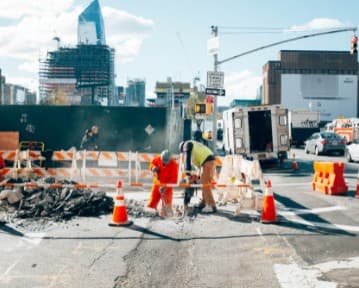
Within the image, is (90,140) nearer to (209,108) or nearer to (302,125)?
(209,108)

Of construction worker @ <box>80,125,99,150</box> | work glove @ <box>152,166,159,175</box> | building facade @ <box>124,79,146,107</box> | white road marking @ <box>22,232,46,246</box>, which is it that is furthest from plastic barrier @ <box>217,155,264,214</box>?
building facade @ <box>124,79,146,107</box>

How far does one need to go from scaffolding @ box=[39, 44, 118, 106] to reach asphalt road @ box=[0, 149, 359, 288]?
104100 millimetres

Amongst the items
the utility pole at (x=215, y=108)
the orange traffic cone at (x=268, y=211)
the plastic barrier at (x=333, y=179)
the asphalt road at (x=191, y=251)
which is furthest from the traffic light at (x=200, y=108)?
the orange traffic cone at (x=268, y=211)

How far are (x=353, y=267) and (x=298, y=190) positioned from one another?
8534mm

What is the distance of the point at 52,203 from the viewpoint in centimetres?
1141

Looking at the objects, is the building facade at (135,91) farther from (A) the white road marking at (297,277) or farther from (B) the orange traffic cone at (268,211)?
(A) the white road marking at (297,277)

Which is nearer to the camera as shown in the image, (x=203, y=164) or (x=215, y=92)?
(x=203, y=164)

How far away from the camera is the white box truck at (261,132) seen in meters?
22.6

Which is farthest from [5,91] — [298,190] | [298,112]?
[298,190]

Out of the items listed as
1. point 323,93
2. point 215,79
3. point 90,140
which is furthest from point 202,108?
point 323,93

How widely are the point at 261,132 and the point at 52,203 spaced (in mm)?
13633

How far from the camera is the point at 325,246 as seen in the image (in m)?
8.57

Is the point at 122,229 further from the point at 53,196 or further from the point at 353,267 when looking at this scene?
the point at 353,267

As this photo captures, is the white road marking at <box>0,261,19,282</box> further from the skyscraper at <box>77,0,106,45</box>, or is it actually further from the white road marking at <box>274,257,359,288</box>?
the skyscraper at <box>77,0,106,45</box>
